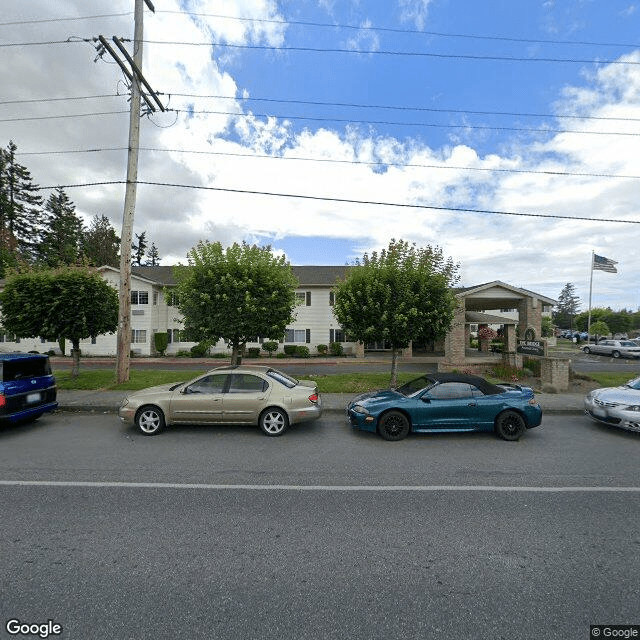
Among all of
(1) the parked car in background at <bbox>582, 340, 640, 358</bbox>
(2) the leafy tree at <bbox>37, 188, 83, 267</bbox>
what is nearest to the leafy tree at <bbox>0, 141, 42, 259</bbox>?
(2) the leafy tree at <bbox>37, 188, 83, 267</bbox>

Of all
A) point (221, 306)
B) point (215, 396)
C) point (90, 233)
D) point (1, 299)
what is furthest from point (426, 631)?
point (90, 233)

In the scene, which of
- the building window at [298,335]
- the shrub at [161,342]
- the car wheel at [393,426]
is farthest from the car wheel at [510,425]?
the shrub at [161,342]

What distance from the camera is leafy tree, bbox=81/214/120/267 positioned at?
136 feet

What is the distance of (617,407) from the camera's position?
7.25 m

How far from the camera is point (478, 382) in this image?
23.5ft

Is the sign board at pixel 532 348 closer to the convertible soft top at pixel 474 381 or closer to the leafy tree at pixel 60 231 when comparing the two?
the convertible soft top at pixel 474 381

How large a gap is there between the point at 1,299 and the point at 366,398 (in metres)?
12.8

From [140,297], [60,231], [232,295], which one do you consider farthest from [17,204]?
[232,295]

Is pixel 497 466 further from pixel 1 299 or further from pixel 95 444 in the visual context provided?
pixel 1 299

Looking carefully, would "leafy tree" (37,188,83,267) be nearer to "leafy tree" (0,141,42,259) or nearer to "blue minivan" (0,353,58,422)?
"leafy tree" (0,141,42,259)

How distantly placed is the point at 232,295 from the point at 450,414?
758 centimetres

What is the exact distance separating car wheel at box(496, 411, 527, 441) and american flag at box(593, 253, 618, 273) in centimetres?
2930

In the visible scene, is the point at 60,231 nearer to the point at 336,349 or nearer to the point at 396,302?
the point at 336,349

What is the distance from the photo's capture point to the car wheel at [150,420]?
7.01m
